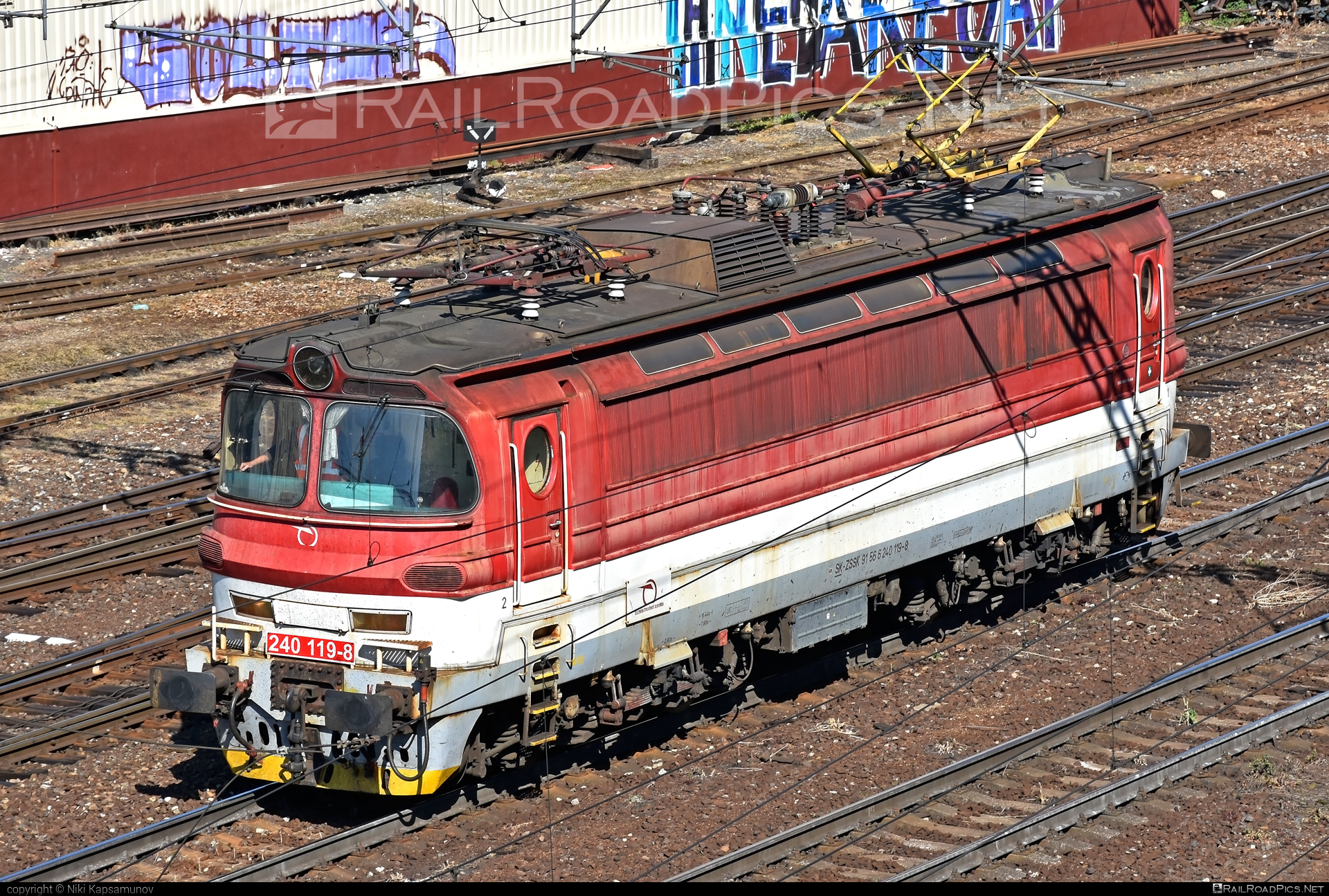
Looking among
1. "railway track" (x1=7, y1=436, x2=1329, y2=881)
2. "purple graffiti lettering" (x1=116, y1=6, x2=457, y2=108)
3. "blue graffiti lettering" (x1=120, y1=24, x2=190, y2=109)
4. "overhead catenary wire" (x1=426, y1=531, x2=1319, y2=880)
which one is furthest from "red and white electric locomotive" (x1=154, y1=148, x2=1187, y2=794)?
"blue graffiti lettering" (x1=120, y1=24, x2=190, y2=109)

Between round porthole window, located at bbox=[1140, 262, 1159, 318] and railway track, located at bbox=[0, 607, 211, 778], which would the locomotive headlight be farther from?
→ round porthole window, located at bbox=[1140, 262, 1159, 318]

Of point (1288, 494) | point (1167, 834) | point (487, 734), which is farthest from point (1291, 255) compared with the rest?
point (487, 734)

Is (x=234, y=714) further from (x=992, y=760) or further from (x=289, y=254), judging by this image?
(x=289, y=254)

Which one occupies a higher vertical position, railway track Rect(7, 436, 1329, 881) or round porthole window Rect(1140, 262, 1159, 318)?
round porthole window Rect(1140, 262, 1159, 318)

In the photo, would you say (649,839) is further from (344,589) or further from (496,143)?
(496,143)

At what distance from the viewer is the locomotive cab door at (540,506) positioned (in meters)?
12.0

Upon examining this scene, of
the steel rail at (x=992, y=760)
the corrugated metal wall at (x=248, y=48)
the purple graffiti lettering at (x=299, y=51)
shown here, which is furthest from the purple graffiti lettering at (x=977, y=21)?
the steel rail at (x=992, y=760)

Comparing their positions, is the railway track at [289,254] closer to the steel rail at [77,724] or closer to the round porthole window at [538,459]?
the steel rail at [77,724]

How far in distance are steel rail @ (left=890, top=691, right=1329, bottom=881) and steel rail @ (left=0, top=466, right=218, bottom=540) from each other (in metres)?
10.0

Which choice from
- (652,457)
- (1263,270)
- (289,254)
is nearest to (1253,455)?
(1263,270)

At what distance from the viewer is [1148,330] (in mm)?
17281

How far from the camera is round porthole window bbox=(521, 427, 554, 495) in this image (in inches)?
479

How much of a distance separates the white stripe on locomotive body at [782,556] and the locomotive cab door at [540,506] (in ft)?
0.16

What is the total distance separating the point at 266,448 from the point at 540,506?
185cm
